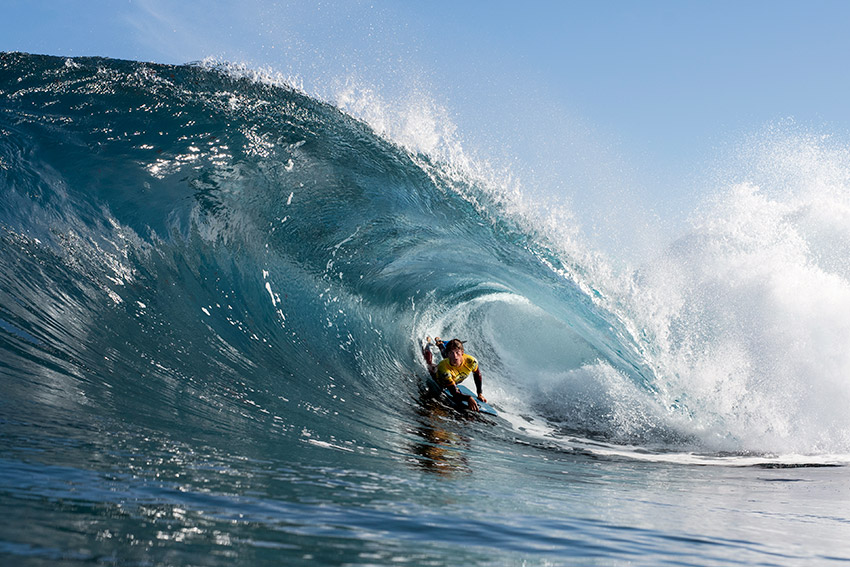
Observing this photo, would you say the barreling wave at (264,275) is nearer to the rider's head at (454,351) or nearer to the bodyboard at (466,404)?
the bodyboard at (466,404)

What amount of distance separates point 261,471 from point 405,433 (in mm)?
2741

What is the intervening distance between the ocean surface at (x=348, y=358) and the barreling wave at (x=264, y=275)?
0.12ft

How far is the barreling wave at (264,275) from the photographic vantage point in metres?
4.71

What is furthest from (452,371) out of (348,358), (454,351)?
(348,358)

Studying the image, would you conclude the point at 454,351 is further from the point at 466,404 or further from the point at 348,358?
the point at 348,358

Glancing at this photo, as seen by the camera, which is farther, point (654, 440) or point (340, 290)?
point (340, 290)

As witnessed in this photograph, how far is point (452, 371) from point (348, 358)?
54.9 inches

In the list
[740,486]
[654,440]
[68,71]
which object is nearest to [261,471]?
[740,486]

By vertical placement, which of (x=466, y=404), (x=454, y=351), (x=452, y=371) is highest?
→ (x=454, y=351)

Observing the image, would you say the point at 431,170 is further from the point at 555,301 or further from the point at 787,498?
the point at 787,498

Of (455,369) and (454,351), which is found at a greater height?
(454,351)

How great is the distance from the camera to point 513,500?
9.11 feet

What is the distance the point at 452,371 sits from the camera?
8.20 meters

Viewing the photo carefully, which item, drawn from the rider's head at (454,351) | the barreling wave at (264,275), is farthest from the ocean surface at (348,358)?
the rider's head at (454,351)
